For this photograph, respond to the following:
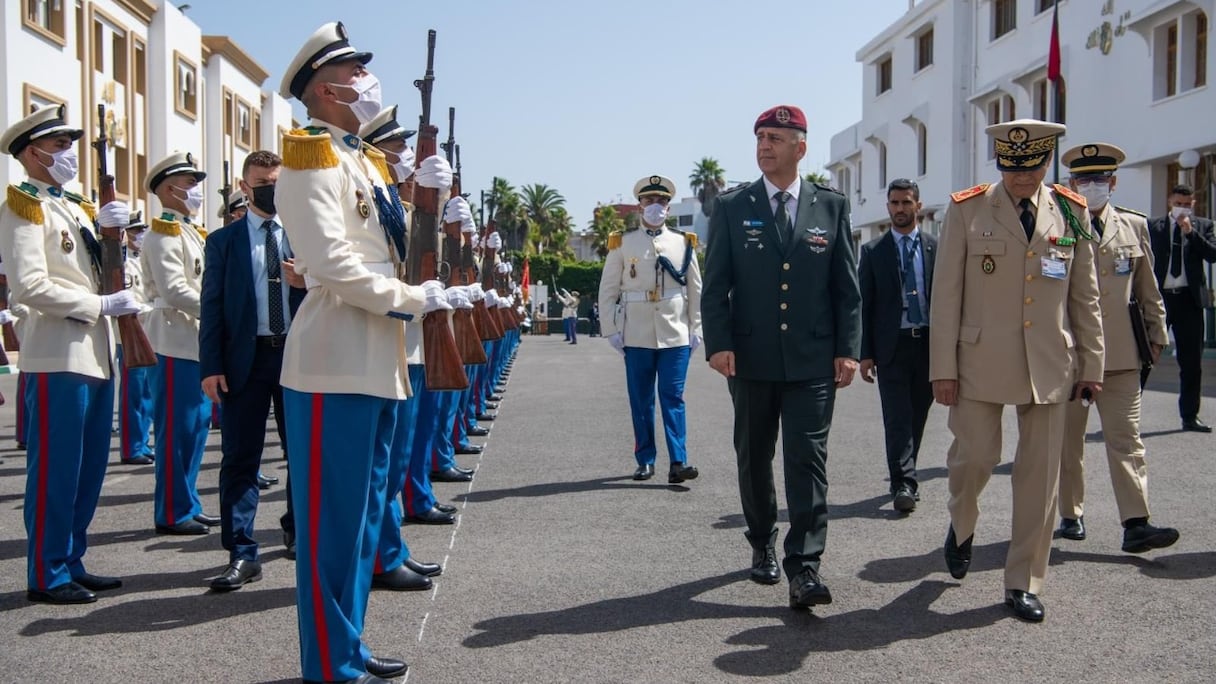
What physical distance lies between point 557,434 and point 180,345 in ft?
17.9

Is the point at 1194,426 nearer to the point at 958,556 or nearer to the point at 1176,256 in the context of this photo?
the point at 1176,256

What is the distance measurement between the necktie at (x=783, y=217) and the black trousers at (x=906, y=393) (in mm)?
2520

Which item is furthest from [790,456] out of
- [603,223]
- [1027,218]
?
[603,223]

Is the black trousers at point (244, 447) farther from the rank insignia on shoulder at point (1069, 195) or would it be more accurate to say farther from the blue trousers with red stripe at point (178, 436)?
the rank insignia on shoulder at point (1069, 195)

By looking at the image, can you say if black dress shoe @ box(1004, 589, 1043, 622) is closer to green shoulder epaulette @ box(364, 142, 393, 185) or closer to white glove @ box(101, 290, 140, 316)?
green shoulder epaulette @ box(364, 142, 393, 185)

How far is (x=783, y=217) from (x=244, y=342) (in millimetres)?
2729

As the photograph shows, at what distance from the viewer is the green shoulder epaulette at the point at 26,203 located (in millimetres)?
5434

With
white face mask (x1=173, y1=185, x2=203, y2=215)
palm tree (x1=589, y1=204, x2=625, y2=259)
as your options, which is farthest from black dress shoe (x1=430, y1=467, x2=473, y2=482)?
palm tree (x1=589, y1=204, x2=625, y2=259)

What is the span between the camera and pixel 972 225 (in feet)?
18.0

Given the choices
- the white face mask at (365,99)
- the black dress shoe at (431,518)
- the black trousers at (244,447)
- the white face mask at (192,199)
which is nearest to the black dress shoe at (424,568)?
the black trousers at (244,447)

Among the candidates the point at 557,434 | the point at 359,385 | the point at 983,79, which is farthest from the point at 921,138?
the point at 359,385

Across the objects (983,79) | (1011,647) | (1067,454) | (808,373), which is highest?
(983,79)

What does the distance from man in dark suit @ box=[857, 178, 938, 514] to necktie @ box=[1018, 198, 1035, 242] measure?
7.74 feet

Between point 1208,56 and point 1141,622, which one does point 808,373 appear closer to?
point 1141,622
